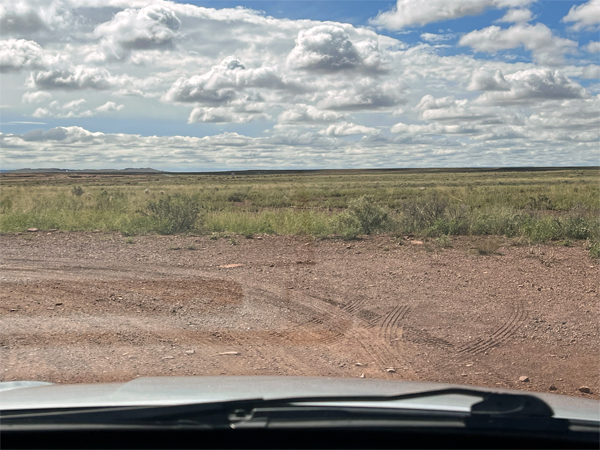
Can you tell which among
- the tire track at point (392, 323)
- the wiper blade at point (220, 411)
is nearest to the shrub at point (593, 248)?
the tire track at point (392, 323)

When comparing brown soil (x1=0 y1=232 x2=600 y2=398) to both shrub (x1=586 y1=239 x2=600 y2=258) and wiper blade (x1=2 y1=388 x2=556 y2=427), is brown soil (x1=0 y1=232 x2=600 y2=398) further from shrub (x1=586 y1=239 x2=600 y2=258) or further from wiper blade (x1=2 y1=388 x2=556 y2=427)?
wiper blade (x1=2 y1=388 x2=556 y2=427)

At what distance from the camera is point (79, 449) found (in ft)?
6.86

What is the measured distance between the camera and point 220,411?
218 centimetres

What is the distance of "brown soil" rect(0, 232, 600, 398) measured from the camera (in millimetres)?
5391

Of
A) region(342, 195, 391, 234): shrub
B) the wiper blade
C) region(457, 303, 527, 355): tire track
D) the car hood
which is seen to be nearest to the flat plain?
region(457, 303, 527, 355): tire track

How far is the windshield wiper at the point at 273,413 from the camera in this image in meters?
2.12

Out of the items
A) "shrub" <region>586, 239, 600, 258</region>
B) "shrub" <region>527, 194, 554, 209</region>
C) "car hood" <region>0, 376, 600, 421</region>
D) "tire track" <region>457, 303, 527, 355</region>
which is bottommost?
"tire track" <region>457, 303, 527, 355</region>

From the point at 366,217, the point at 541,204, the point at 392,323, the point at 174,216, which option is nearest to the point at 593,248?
the point at 366,217

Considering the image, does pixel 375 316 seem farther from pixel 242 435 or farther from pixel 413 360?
pixel 242 435

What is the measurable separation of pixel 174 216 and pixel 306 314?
8.66m

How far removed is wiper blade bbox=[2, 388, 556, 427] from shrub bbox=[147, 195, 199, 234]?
39.6ft

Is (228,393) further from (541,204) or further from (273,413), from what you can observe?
(541,204)

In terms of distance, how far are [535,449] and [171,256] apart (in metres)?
9.45

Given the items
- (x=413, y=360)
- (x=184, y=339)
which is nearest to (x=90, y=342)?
(x=184, y=339)
